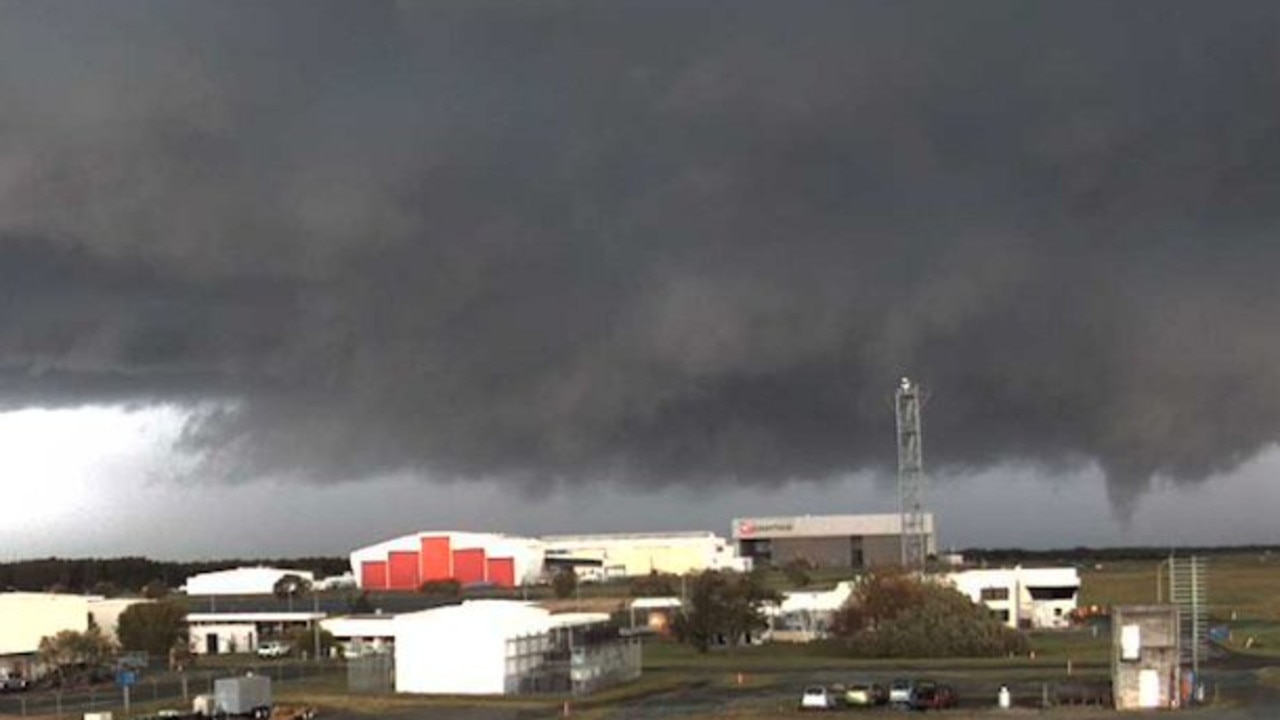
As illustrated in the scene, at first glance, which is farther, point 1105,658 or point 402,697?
point 1105,658

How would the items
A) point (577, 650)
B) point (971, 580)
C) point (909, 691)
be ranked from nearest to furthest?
1. point (909, 691)
2. point (577, 650)
3. point (971, 580)

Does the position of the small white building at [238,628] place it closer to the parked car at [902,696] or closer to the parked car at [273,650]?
the parked car at [273,650]

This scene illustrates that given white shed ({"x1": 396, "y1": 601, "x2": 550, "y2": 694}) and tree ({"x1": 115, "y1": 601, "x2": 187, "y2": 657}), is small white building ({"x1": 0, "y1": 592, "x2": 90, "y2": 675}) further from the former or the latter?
white shed ({"x1": 396, "y1": 601, "x2": 550, "y2": 694})

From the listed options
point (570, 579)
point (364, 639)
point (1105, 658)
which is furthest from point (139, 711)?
point (570, 579)

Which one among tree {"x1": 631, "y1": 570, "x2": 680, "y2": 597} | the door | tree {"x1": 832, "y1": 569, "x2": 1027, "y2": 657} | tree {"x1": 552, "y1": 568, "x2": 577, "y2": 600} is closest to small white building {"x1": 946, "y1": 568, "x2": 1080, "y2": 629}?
tree {"x1": 832, "y1": 569, "x2": 1027, "y2": 657}

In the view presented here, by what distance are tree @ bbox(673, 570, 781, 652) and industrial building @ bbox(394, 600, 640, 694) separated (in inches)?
1221

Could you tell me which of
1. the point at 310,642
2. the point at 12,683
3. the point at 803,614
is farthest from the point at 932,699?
the point at 310,642

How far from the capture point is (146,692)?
3757 inches

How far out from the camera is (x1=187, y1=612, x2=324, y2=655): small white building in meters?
152

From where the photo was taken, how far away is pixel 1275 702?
6794 cm

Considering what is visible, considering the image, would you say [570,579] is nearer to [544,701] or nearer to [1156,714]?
[544,701]

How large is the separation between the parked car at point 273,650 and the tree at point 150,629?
7.01 metres

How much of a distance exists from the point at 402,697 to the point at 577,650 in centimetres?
958

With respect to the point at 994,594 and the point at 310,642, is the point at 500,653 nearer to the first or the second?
the point at 310,642
